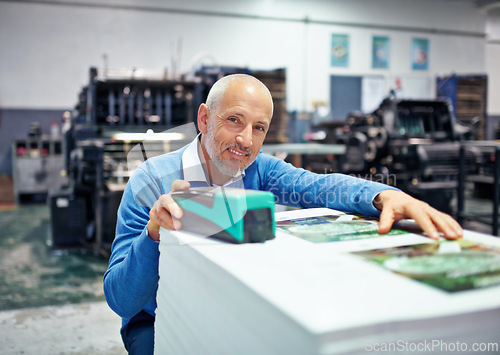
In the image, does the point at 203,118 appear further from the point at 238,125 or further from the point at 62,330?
the point at 62,330

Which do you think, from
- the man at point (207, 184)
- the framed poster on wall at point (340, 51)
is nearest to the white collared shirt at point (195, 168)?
the man at point (207, 184)

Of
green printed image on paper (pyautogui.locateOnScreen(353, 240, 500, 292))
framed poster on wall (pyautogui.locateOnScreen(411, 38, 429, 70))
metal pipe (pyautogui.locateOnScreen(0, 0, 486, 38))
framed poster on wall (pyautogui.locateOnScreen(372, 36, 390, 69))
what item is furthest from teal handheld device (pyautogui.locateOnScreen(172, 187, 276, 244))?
framed poster on wall (pyautogui.locateOnScreen(411, 38, 429, 70))

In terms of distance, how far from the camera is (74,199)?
381 centimetres

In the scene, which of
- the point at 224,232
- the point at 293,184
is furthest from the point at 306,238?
the point at 293,184

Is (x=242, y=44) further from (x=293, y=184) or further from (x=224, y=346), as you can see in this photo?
(x=224, y=346)

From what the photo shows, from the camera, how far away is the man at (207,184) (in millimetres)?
859

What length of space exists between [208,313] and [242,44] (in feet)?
28.1

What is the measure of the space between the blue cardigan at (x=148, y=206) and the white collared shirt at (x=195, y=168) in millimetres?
19

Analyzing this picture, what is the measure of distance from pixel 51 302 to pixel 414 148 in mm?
3302

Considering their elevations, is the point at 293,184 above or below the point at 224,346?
above

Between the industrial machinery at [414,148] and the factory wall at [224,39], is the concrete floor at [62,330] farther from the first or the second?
the factory wall at [224,39]

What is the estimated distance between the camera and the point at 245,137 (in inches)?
38.9

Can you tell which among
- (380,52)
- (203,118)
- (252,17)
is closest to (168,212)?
(203,118)

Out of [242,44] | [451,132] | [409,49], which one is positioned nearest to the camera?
[451,132]
